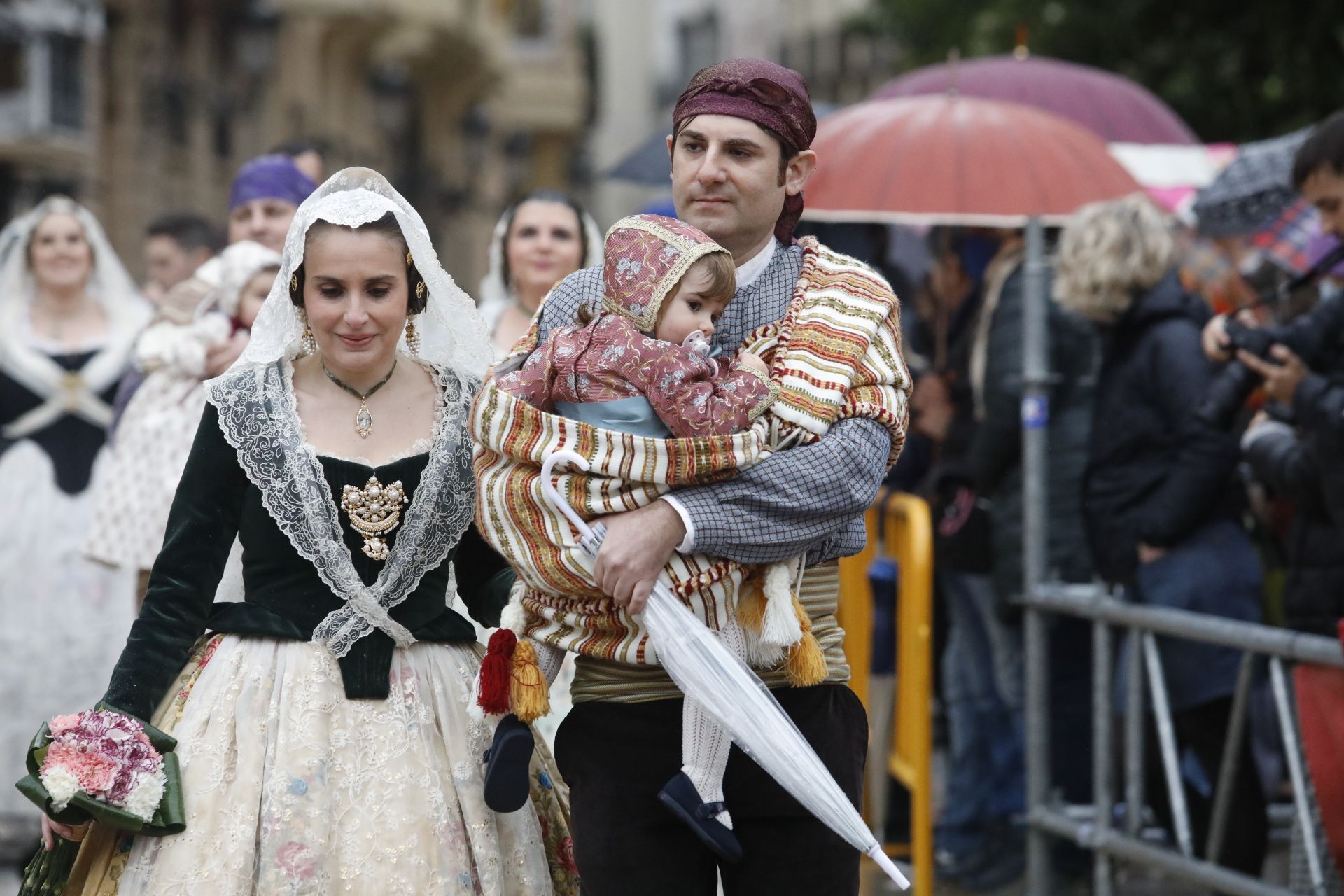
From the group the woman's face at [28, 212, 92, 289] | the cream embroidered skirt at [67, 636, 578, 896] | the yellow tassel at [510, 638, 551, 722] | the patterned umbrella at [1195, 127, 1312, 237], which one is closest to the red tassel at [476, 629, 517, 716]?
the yellow tassel at [510, 638, 551, 722]

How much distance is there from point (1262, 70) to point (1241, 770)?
819 cm

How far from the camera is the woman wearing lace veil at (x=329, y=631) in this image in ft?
11.6

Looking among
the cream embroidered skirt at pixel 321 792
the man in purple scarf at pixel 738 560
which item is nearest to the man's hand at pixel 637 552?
the man in purple scarf at pixel 738 560

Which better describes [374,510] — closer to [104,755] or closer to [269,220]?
[104,755]

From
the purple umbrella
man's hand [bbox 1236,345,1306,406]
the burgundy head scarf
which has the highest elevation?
the purple umbrella

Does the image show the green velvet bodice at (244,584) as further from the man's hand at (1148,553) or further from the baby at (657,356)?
the man's hand at (1148,553)

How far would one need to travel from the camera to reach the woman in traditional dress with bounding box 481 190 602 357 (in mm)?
5816

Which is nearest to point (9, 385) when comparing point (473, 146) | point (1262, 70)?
point (1262, 70)

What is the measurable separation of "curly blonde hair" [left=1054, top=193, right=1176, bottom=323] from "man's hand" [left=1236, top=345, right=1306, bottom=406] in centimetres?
119

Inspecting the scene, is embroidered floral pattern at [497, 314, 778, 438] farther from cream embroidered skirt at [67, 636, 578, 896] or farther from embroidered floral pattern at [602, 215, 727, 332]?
cream embroidered skirt at [67, 636, 578, 896]

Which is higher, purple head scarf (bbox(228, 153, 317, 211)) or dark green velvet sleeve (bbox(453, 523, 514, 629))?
purple head scarf (bbox(228, 153, 317, 211))

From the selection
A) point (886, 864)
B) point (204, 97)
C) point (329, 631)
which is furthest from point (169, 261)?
point (204, 97)

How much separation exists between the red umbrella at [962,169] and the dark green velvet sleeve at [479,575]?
327 cm

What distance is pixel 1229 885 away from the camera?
5.22 m
